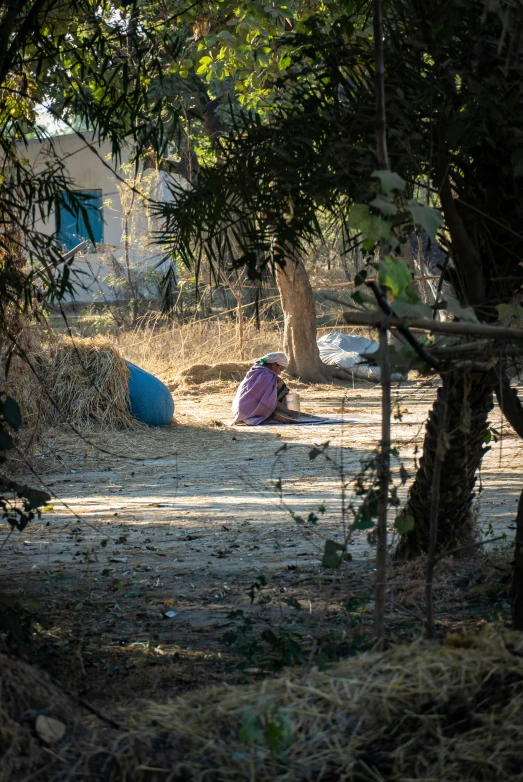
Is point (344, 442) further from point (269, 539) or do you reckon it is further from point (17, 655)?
point (17, 655)

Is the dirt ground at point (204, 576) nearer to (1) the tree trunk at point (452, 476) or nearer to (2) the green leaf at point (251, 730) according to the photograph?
(1) the tree trunk at point (452, 476)

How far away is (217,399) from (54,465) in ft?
21.1

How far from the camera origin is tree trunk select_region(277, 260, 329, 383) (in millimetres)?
17047

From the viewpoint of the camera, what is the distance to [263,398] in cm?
1252

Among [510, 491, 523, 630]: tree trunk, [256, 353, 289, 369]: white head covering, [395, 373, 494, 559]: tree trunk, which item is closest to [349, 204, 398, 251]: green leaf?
[510, 491, 523, 630]: tree trunk

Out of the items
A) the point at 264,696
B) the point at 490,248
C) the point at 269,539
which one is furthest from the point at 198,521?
the point at 264,696

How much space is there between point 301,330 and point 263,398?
16.7ft

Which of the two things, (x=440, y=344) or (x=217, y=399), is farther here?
(x=217, y=399)

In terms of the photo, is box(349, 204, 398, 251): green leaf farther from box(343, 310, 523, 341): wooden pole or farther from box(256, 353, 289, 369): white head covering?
box(256, 353, 289, 369): white head covering

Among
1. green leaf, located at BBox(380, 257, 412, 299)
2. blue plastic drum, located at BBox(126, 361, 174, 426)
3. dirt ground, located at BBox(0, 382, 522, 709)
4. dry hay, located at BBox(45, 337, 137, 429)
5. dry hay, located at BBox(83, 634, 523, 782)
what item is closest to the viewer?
dry hay, located at BBox(83, 634, 523, 782)

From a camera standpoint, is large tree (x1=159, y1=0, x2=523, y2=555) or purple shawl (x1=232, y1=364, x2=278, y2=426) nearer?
large tree (x1=159, y1=0, x2=523, y2=555)

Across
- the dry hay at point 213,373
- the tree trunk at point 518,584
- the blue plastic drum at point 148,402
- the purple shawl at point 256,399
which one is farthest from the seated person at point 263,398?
the tree trunk at point 518,584

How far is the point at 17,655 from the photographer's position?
262 centimetres

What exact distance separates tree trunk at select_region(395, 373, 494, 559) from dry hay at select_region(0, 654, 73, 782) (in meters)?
2.62
